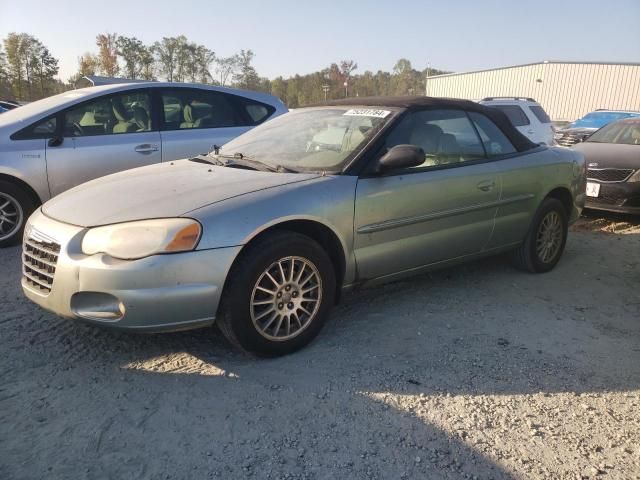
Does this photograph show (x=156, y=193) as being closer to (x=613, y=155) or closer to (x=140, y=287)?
(x=140, y=287)

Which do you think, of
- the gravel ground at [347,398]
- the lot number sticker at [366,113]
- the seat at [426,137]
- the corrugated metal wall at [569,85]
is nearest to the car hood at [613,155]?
the seat at [426,137]

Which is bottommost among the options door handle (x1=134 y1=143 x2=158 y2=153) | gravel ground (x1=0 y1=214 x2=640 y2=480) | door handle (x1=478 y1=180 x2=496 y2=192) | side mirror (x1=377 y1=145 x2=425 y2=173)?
gravel ground (x1=0 y1=214 x2=640 y2=480)

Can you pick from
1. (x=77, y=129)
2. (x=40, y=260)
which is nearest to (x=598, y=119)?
(x=77, y=129)

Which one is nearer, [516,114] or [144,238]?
[144,238]

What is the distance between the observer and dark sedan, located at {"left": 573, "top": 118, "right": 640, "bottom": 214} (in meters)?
6.74

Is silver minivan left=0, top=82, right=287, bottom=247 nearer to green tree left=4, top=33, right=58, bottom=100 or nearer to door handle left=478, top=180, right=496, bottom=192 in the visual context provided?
door handle left=478, top=180, right=496, bottom=192

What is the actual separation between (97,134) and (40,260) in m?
2.93

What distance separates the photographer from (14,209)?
510cm

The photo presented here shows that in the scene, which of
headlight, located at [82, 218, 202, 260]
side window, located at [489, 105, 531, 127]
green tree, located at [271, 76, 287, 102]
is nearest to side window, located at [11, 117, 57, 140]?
headlight, located at [82, 218, 202, 260]

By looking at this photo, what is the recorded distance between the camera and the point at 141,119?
575cm

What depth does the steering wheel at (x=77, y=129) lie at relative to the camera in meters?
5.39

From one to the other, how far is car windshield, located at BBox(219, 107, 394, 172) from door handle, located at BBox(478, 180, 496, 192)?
36.2 inches

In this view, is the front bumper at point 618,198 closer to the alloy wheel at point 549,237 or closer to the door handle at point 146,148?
the alloy wheel at point 549,237

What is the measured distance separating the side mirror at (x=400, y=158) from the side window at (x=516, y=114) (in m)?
7.93
